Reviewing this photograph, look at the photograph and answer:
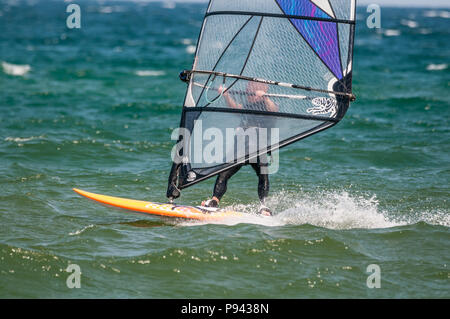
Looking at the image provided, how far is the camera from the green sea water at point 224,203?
20.5 feet

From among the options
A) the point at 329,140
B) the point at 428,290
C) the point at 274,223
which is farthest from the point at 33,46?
the point at 428,290

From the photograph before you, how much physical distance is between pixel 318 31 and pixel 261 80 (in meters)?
0.86

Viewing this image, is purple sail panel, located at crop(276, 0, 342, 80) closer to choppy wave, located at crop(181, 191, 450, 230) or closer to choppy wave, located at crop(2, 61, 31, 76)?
choppy wave, located at crop(181, 191, 450, 230)

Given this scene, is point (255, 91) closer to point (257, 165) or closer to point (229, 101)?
point (229, 101)

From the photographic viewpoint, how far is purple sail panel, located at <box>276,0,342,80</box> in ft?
23.8

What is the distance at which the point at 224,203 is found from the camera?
8.87m

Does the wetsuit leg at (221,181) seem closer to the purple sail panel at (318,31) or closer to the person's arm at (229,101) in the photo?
the person's arm at (229,101)

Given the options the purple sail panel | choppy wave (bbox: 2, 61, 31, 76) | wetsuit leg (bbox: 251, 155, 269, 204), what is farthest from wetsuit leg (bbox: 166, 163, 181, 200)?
choppy wave (bbox: 2, 61, 31, 76)

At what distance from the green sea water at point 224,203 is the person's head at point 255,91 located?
1.48 m

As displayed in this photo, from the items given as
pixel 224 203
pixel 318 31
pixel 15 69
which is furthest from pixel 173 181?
pixel 15 69

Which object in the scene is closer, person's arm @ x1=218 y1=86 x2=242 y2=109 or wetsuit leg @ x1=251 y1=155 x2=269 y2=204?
person's arm @ x1=218 y1=86 x2=242 y2=109

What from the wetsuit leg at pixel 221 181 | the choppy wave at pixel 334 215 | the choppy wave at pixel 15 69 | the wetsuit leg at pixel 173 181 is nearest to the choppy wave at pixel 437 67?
the choppy wave at pixel 15 69

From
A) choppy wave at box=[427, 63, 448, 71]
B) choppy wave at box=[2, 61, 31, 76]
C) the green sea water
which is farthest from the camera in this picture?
choppy wave at box=[427, 63, 448, 71]

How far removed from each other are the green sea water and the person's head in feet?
4.84
